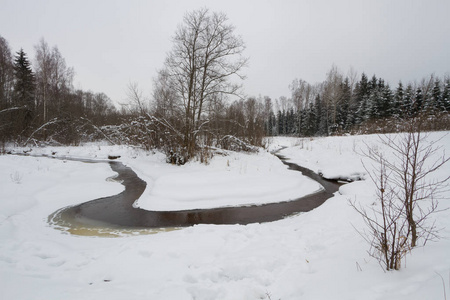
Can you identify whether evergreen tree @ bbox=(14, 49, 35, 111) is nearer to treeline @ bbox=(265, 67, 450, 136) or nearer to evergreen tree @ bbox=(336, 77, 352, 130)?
treeline @ bbox=(265, 67, 450, 136)

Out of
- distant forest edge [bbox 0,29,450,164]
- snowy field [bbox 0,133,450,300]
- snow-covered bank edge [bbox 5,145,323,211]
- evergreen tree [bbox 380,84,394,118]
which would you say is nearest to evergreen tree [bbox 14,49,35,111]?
distant forest edge [bbox 0,29,450,164]

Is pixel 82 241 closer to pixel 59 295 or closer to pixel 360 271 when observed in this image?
pixel 59 295

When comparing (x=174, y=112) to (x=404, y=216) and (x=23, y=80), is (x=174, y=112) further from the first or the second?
(x=23, y=80)

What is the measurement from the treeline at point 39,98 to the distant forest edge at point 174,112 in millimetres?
83

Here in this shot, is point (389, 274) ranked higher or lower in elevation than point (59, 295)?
higher

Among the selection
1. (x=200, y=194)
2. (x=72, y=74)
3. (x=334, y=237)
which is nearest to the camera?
(x=334, y=237)

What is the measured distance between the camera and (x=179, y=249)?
12.3 feet

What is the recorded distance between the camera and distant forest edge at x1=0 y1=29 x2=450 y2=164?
12.2 metres

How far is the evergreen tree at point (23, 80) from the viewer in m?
22.5

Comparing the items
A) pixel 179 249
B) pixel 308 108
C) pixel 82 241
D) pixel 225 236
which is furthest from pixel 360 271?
pixel 308 108

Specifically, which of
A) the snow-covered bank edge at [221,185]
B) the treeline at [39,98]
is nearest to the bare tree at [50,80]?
the treeline at [39,98]

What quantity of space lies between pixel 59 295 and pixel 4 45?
107 ft

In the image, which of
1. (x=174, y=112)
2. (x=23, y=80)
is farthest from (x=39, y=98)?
(x=174, y=112)

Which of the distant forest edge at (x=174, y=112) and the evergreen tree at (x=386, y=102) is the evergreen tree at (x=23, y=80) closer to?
the distant forest edge at (x=174, y=112)
